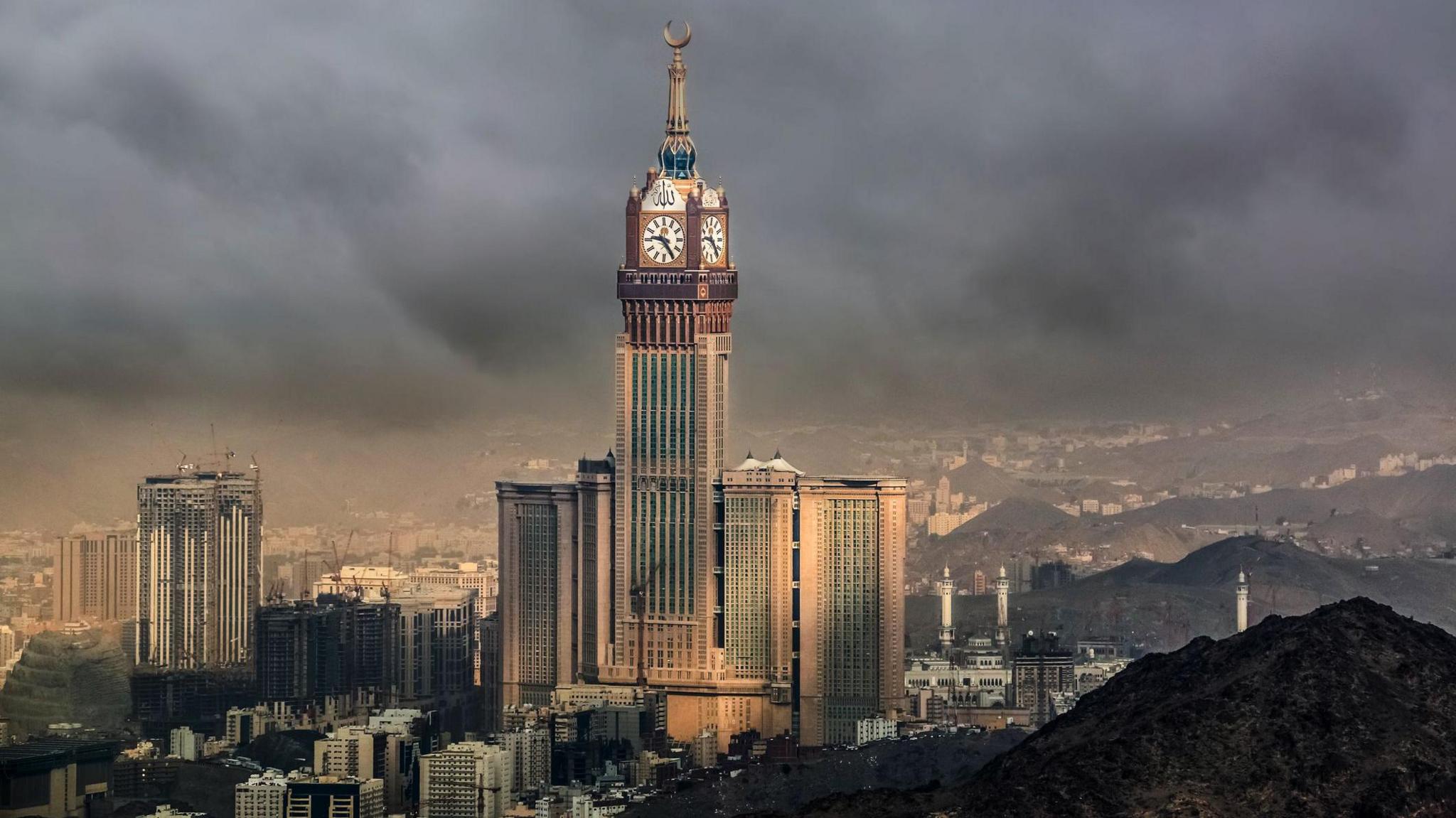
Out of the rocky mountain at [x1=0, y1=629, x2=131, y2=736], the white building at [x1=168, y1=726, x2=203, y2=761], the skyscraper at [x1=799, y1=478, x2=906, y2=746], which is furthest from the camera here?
the skyscraper at [x1=799, y1=478, x2=906, y2=746]

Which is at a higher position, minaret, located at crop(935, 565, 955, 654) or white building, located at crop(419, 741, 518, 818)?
minaret, located at crop(935, 565, 955, 654)

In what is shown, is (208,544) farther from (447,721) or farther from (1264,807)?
(1264,807)

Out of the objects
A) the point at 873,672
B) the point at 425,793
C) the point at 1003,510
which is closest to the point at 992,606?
the point at 1003,510

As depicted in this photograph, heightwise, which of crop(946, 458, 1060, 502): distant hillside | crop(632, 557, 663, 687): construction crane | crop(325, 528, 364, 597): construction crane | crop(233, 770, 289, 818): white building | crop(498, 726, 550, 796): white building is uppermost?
crop(946, 458, 1060, 502): distant hillside

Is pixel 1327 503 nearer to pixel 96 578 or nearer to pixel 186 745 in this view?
pixel 96 578

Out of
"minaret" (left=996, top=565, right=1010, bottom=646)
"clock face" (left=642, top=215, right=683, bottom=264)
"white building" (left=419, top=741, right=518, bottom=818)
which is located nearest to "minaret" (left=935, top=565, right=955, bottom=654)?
"minaret" (left=996, top=565, right=1010, bottom=646)

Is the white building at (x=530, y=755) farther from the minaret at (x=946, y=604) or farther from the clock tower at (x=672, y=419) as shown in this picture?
the minaret at (x=946, y=604)

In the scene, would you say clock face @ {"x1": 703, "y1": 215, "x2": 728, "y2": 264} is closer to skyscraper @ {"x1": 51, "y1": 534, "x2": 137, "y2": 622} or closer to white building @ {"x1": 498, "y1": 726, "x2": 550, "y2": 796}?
white building @ {"x1": 498, "y1": 726, "x2": 550, "y2": 796}

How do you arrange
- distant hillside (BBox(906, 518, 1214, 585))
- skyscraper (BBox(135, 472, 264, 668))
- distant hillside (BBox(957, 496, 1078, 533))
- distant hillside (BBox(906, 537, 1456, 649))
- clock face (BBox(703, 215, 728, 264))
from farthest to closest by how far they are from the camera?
distant hillside (BBox(957, 496, 1078, 533)), distant hillside (BBox(906, 518, 1214, 585)), distant hillside (BBox(906, 537, 1456, 649)), skyscraper (BBox(135, 472, 264, 668)), clock face (BBox(703, 215, 728, 264))
